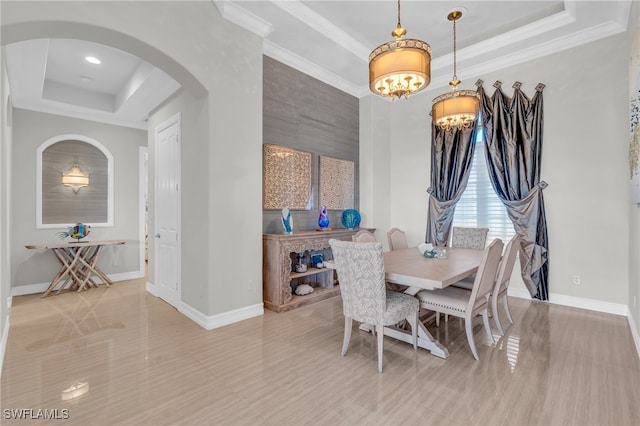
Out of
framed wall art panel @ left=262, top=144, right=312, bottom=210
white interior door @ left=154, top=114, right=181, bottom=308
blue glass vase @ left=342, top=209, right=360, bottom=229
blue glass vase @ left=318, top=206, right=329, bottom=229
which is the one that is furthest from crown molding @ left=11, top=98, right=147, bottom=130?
blue glass vase @ left=342, top=209, right=360, bottom=229

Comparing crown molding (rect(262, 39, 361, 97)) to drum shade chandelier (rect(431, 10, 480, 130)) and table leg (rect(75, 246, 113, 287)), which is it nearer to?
drum shade chandelier (rect(431, 10, 480, 130))

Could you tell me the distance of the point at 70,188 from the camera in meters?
5.02

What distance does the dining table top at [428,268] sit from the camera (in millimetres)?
2285

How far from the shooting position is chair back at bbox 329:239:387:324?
229cm

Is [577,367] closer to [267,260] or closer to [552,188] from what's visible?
[552,188]

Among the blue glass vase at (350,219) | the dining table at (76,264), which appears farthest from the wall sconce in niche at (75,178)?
the blue glass vase at (350,219)

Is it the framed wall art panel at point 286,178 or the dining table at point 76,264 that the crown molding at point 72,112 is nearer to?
the dining table at point 76,264

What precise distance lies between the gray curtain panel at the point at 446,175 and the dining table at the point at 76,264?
530 cm

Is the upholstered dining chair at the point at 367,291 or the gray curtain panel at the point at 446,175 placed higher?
the gray curtain panel at the point at 446,175

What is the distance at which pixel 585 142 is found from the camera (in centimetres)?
373

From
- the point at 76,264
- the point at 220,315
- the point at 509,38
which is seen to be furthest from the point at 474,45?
the point at 76,264

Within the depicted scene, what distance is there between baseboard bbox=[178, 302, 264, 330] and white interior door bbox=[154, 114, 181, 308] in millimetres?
364

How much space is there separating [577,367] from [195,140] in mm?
4156

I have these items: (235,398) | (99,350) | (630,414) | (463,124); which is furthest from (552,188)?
(99,350)
